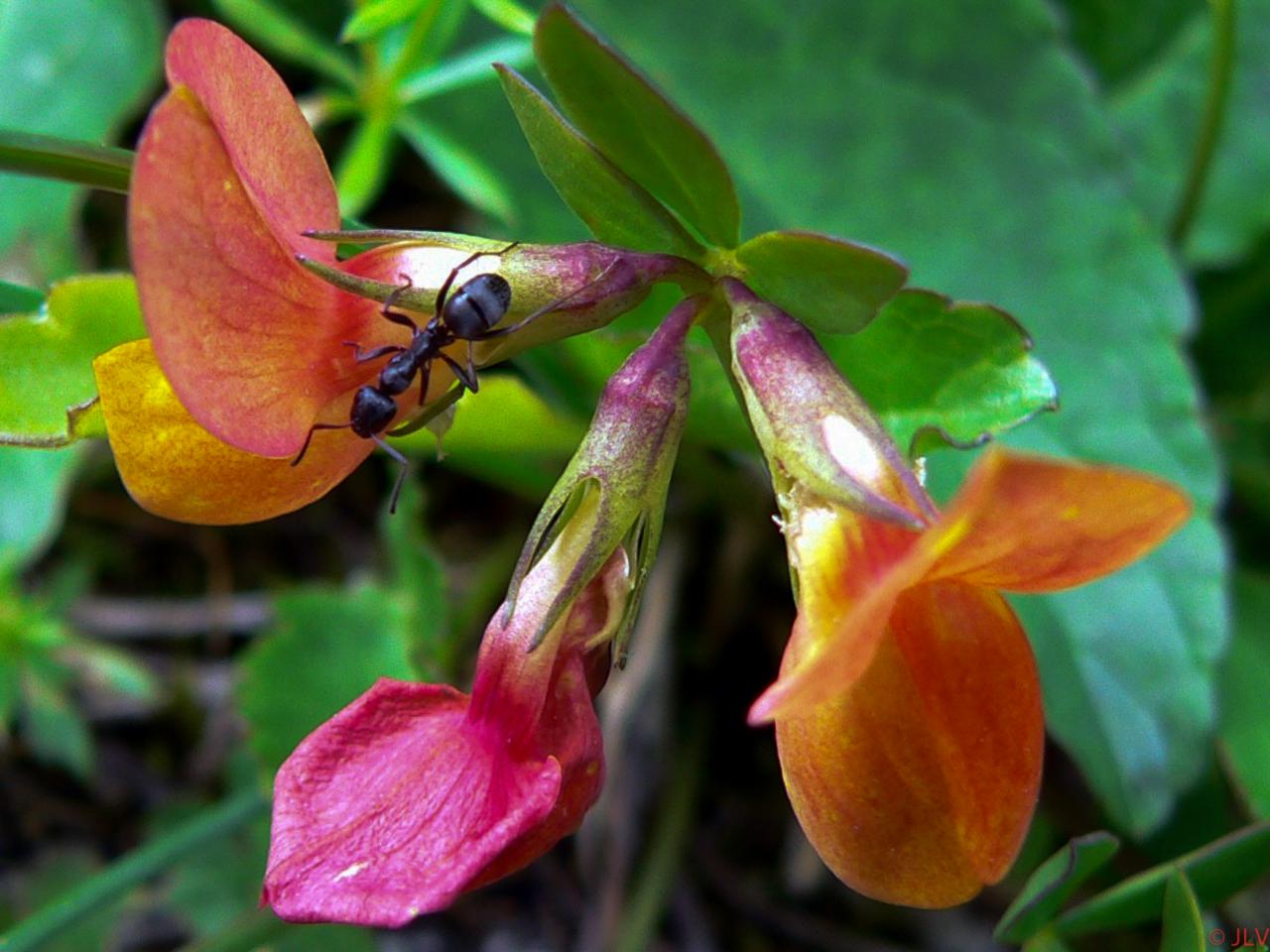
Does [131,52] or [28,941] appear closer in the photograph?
[28,941]

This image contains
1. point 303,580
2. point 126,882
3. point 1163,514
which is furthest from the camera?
point 303,580

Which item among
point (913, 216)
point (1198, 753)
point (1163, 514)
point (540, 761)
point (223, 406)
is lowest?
point (1198, 753)

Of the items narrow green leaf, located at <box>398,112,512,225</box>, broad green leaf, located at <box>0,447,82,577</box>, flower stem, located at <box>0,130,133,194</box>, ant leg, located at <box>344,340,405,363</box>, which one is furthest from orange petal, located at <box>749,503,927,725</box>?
broad green leaf, located at <box>0,447,82,577</box>

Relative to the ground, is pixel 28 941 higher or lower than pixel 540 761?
lower

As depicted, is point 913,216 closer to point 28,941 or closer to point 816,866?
point 816,866

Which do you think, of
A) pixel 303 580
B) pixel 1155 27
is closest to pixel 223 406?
pixel 303 580

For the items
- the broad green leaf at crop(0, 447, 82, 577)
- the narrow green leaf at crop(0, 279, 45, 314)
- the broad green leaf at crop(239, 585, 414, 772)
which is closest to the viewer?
the narrow green leaf at crop(0, 279, 45, 314)

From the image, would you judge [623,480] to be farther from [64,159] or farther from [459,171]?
[459,171]

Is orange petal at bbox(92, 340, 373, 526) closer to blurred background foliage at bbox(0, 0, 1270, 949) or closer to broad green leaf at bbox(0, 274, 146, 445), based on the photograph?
broad green leaf at bbox(0, 274, 146, 445)
